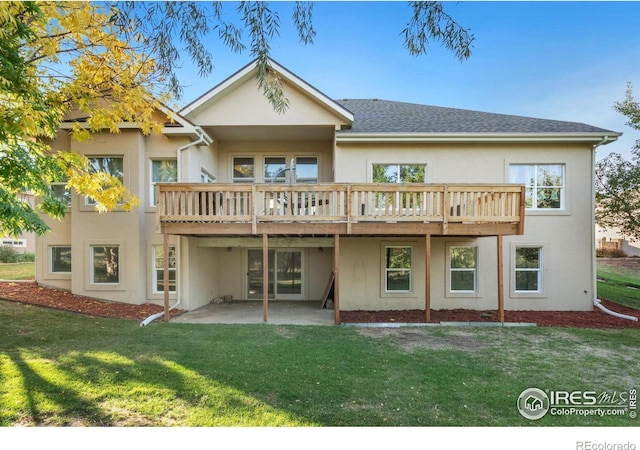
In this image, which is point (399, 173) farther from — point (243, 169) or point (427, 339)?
point (243, 169)

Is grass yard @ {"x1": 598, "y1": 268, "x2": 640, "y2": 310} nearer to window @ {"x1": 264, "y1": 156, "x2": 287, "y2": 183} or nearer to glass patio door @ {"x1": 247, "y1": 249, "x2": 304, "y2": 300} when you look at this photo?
glass patio door @ {"x1": 247, "y1": 249, "x2": 304, "y2": 300}

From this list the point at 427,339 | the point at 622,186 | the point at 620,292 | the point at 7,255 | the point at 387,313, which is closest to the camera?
the point at 427,339

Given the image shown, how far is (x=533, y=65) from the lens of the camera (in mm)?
8094

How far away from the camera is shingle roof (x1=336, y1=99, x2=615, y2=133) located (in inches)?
376

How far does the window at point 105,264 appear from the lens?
9469 mm

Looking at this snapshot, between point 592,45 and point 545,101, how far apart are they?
204 inches

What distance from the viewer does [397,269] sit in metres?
9.73

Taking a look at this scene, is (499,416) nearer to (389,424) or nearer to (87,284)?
(389,424)

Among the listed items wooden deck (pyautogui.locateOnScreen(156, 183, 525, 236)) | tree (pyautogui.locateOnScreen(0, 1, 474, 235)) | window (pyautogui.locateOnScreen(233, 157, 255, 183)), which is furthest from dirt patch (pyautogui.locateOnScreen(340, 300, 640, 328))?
tree (pyautogui.locateOnScreen(0, 1, 474, 235))

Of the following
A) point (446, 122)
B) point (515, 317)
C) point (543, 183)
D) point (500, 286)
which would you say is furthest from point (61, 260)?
point (543, 183)

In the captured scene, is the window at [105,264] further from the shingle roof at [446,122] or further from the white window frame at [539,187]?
the white window frame at [539,187]

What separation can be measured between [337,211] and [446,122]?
5.52 metres

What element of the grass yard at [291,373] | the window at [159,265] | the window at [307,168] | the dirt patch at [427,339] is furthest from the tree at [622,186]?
the window at [159,265]

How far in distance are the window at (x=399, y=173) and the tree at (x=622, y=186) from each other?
6.70m
